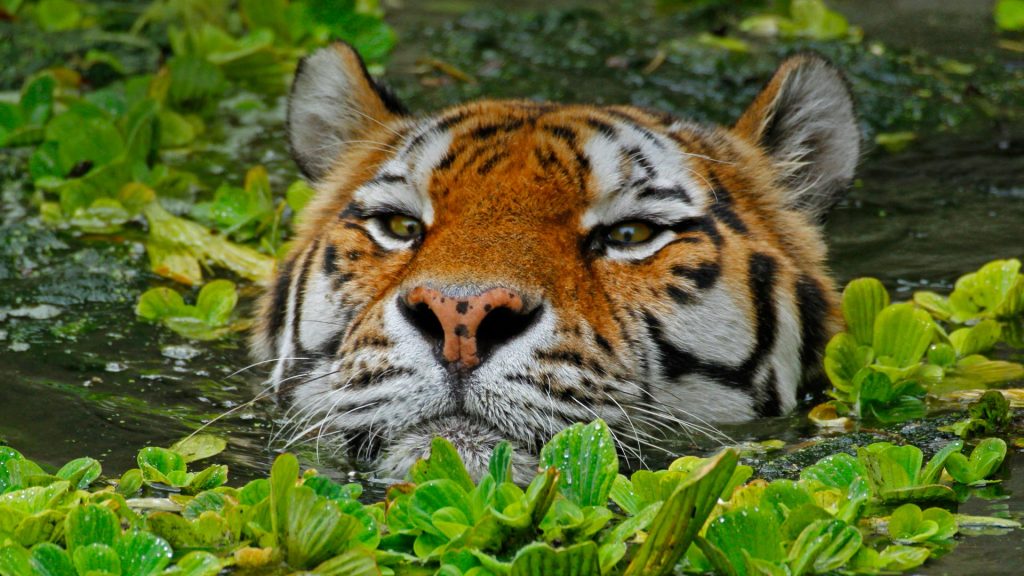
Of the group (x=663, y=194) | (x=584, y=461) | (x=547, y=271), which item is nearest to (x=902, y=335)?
(x=663, y=194)

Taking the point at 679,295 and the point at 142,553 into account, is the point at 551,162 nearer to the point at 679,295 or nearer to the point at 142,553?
the point at 679,295

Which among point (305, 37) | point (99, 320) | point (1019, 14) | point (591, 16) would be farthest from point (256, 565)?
point (1019, 14)

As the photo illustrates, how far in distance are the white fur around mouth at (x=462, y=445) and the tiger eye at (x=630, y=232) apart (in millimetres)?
840

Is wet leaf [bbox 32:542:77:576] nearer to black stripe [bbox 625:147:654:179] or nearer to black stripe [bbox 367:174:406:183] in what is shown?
black stripe [bbox 367:174:406:183]

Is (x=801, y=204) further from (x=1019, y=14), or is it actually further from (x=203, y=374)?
(x=1019, y=14)

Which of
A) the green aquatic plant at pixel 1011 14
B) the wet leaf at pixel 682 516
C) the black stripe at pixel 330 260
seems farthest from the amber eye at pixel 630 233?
the green aquatic plant at pixel 1011 14

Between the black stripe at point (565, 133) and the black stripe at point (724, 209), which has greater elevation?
the black stripe at point (565, 133)

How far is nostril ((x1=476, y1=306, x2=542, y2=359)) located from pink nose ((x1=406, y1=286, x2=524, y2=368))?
0.07 feet

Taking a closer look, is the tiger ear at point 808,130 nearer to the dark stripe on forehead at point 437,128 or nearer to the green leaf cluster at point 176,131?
the dark stripe on forehead at point 437,128

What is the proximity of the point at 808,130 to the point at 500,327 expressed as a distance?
1.97 metres

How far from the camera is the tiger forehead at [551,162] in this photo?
166 inches

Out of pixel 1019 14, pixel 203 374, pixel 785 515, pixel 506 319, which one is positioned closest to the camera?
pixel 785 515

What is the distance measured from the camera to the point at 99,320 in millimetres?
5477

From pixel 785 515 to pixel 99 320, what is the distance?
3.18 meters
